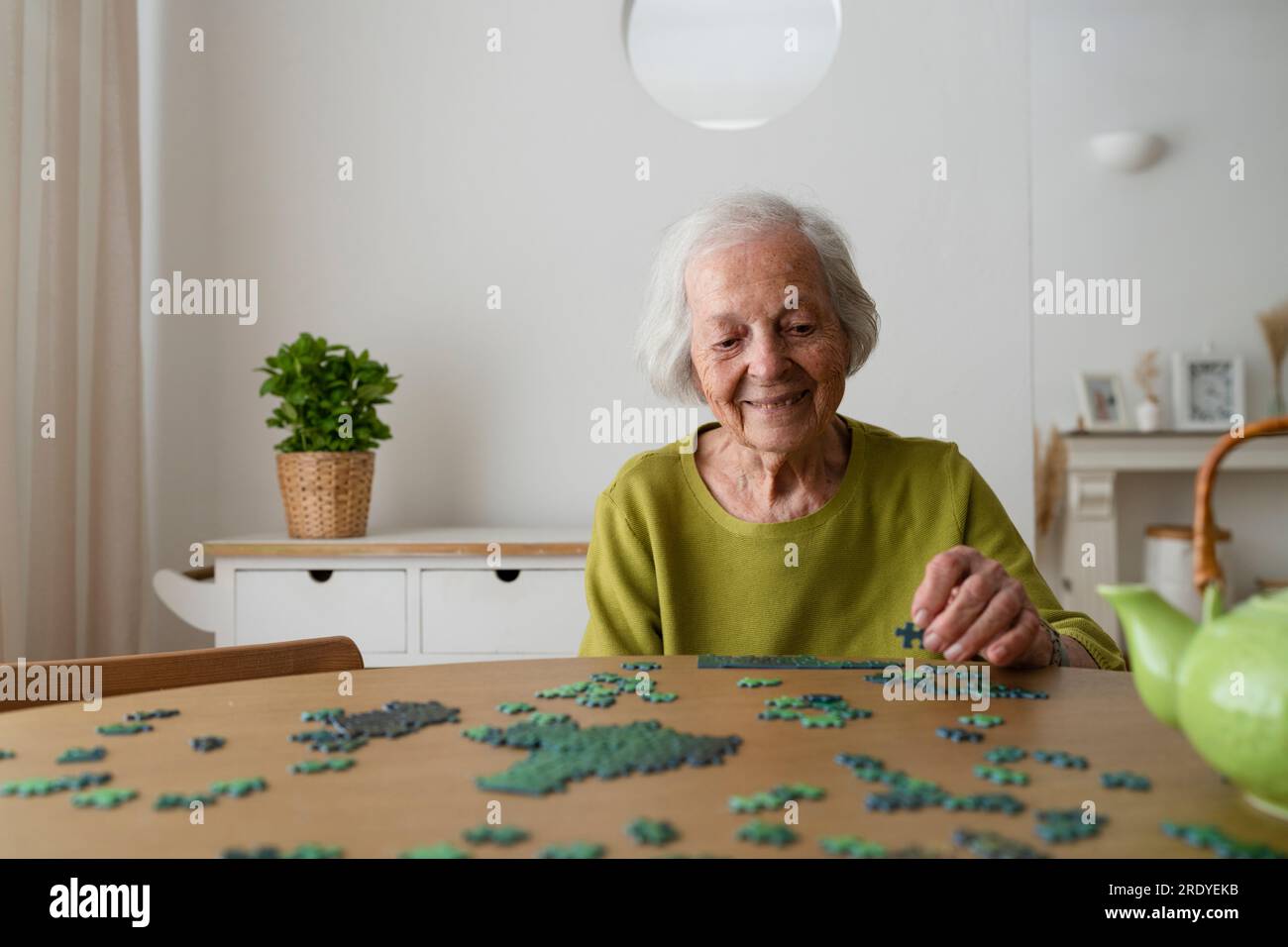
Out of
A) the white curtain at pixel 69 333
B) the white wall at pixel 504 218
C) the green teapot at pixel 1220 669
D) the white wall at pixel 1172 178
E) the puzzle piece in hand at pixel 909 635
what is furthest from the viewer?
the white wall at pixel 1172 178

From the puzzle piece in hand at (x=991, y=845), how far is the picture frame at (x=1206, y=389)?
6.04 metres

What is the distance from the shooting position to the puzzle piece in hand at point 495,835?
66 centimetres

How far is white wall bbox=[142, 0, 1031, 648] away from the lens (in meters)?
3.13

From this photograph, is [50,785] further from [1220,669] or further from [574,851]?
[1220,669]

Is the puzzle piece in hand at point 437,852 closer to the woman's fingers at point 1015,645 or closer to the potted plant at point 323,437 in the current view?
the woman's fingers at point 1015,645

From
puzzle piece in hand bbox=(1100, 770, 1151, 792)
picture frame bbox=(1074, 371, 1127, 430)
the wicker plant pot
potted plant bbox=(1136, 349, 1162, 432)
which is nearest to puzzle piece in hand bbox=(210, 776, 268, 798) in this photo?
puzzle piece in hand bbox=(1100, 770, 1151, 792)

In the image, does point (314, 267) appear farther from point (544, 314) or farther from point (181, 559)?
point (181, 559)

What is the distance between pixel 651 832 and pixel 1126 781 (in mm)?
360

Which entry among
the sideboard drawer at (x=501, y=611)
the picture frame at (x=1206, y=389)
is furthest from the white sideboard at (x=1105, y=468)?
the sideboard drawer at (x=501, y=611)

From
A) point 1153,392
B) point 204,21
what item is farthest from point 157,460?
point 1153,392

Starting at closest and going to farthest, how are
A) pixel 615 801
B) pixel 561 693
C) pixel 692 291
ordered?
1. pixel 615 801
2. pixel 561 693
3. pixel 692 291

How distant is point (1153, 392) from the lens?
19.9 ft

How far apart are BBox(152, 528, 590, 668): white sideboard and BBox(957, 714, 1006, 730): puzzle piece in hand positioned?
176cm
